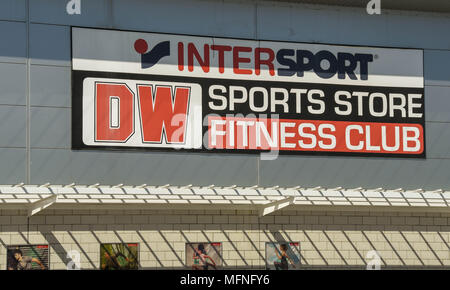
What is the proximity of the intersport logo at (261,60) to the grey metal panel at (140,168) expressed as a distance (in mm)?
2006

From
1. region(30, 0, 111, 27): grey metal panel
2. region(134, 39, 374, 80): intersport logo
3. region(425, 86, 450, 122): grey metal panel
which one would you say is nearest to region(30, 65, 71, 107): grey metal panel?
region(30, 0, 111, 27): grey metal panel

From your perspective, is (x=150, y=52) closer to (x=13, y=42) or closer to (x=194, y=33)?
(x=194, y=33)

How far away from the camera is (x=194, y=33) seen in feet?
62.3

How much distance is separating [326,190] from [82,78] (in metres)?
5.93

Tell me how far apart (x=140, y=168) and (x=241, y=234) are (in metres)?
2.73

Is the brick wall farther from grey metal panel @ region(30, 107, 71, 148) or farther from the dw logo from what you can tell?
the dw logo

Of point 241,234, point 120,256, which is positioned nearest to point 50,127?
A: point 120,256

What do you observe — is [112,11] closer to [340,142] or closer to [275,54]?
[275,54]

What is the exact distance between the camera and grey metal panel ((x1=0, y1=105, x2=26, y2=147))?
17.4m

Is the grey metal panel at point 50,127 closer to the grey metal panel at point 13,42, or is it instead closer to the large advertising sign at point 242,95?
the large advertising sign at point 242,95

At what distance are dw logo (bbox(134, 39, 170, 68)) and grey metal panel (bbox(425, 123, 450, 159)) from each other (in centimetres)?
660

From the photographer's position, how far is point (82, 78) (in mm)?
18109

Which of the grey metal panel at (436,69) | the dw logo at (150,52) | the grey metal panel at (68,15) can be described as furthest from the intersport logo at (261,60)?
the grey metal panel at (436,69)

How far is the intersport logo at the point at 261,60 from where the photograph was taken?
1877 centimetres
